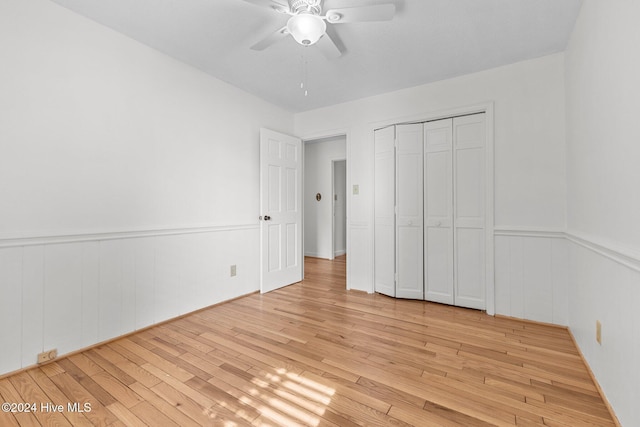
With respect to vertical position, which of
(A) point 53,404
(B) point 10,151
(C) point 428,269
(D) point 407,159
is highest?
(D) point 407,159

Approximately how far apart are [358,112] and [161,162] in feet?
7.97

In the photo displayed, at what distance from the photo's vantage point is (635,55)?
118 cm

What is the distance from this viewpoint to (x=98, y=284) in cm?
218

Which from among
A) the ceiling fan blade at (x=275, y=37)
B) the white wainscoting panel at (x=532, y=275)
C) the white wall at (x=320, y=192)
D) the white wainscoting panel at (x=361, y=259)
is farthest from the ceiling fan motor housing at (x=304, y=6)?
the white wall at (x=320, y=192)

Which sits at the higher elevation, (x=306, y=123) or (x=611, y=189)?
(x=306, y=123)

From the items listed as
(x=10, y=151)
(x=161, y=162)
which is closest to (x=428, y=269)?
(x=161, y=162)

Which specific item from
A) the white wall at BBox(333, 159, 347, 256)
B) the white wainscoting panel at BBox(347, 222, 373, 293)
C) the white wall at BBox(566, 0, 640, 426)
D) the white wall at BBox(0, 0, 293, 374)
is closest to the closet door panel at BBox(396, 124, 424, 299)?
the white wainscoting panel at BBox(347, 222, 373, 293)

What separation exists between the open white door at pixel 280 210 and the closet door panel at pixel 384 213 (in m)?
1.18

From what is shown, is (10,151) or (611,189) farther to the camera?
(10,151)

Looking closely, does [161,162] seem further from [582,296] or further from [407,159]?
[582,296]

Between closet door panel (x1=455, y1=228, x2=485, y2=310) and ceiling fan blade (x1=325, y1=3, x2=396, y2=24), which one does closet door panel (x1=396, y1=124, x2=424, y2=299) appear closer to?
closet door panel (x1=455, y1=228, x2=485, y2=310)

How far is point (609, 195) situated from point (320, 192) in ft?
16.1

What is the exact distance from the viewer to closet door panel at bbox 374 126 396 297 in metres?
3.39

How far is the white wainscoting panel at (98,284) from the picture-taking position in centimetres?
181
